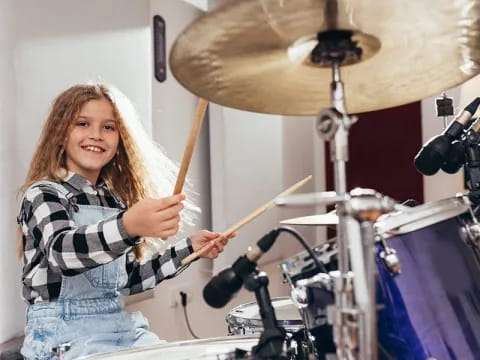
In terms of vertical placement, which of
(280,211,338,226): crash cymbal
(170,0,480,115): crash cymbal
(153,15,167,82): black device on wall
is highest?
(153,15,167,82): black device on wall

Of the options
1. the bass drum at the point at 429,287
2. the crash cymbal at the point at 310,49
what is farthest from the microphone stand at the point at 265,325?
the crash cymbal at the point at 310,49

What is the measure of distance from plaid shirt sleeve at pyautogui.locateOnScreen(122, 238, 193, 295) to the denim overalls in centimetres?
5

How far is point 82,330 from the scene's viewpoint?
42.1 inches

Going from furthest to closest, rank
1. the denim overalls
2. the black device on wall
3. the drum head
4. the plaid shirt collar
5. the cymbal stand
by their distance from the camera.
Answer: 1. the black device on wall
2. the plaid shirt collar
3. the denim overalls
4. the drum head
5. the cymbal stand

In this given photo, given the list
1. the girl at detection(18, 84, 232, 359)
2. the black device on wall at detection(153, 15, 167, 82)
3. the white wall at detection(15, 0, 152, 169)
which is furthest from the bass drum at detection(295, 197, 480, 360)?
the black device on wall at detection(153, 15, 167, 82)

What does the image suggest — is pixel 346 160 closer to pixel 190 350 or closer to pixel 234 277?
pixel 234 277

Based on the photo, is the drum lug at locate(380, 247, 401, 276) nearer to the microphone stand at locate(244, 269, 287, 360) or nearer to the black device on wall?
the microphone stand at locate(244, 269, 287, 360)

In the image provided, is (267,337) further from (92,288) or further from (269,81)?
(92,288)

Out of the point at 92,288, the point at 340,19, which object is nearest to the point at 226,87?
the point at 340,19

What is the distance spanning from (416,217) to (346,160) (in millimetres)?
141

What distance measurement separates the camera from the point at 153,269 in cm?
125

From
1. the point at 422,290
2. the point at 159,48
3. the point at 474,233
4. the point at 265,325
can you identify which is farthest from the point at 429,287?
the point at 159,48

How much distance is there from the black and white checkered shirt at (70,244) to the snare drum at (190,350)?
0.48 feet

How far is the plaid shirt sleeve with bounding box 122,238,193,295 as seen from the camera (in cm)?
123
